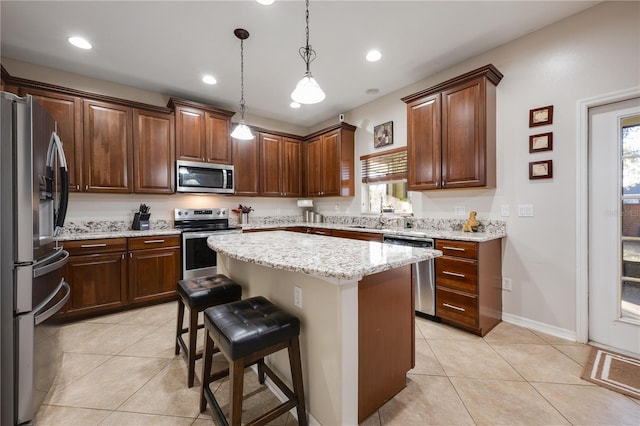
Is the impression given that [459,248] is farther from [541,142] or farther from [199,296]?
[199,296]

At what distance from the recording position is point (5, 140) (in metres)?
1.39

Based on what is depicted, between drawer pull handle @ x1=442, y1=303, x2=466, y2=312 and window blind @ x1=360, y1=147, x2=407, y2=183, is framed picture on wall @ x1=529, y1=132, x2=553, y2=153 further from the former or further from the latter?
drawer pull handle @ x1=442, y1=303, x2=466, y2=312

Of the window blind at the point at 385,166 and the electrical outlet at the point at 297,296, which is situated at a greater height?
the window blind at the point at 385,166

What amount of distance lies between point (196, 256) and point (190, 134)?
172 cm

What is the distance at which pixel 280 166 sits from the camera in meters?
4.75

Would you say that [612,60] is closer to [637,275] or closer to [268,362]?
[637,275]

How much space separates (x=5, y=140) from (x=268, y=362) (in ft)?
6.56

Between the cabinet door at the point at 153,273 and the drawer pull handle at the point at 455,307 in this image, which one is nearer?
the drawer pull handle at the point at 455,307

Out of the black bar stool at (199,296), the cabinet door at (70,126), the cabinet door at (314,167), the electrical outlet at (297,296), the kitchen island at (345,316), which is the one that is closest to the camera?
the kitchen island at (345,316)

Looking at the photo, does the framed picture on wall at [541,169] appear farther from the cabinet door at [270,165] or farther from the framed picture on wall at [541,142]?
the cabinet door at [270,165]

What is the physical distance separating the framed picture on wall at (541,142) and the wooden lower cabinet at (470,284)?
3.17 feet

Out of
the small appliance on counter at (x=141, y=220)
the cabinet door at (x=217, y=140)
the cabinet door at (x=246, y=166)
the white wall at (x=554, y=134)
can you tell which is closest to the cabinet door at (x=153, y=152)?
the small appliance on counter at (x=141, y=220)

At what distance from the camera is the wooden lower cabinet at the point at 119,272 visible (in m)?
2.78

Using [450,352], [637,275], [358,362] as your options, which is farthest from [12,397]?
[637,275]
